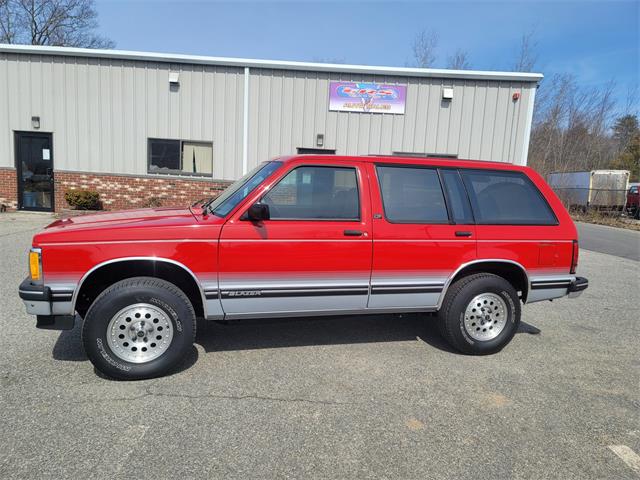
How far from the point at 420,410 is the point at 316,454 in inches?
36.0

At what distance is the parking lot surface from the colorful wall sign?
32.9 feet

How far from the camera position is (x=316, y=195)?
379 centimetres

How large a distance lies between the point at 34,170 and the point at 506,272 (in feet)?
46.9

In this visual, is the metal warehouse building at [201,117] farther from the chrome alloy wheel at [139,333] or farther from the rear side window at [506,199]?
the chrome alloy wheel at [139,333]

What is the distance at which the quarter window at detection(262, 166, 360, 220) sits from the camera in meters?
3.71

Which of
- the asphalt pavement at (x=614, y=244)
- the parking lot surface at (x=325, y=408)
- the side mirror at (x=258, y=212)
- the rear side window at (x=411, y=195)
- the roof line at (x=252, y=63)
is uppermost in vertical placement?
the roof line at (x=252, y=63)

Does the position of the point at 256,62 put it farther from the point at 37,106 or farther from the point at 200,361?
the point at 200,361

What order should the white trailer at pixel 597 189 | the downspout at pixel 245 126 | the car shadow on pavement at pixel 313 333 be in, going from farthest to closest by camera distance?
1. the white trailer at pixel 597 189
2. the downspout at pixel 245 126
3. the car shadow on pavement at pixel 313 333

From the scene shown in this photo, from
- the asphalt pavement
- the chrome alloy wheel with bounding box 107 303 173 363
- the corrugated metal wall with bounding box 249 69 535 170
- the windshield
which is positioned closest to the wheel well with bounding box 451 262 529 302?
the windshield

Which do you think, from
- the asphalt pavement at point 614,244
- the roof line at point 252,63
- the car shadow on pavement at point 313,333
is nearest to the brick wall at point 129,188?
the roof line at point 252,63

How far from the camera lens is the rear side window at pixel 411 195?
3.90 meters

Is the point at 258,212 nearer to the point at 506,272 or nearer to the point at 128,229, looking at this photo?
the point at 128,229

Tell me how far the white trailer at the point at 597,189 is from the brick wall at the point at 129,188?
21526 millimetres

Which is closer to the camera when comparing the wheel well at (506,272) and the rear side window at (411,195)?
the rear side window at (411,195)
